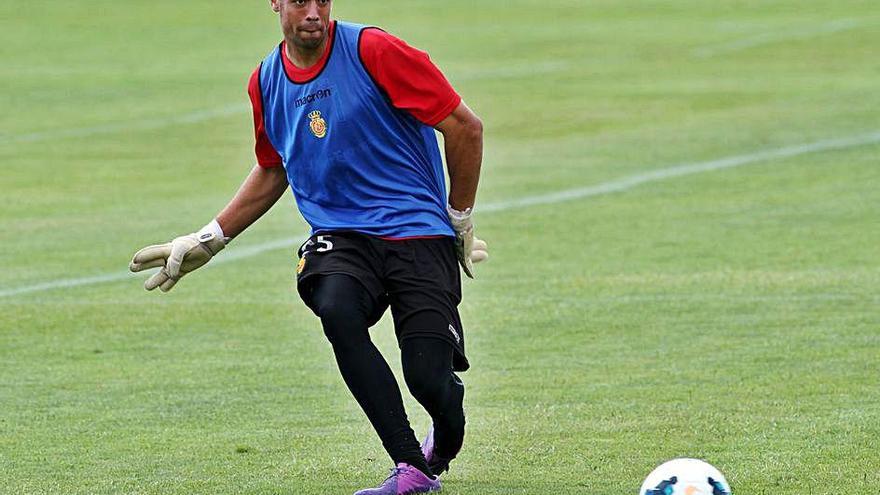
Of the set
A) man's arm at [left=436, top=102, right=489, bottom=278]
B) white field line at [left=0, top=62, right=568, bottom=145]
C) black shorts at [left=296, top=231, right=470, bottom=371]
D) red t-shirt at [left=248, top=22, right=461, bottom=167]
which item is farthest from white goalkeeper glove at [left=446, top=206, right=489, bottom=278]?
white field line at [left=0, top=62, right=568, bottom=145]

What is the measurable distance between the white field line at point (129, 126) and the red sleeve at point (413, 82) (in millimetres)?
18529

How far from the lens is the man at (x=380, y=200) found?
6.39m

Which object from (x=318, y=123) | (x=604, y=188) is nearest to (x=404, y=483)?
(x=318, y=123)

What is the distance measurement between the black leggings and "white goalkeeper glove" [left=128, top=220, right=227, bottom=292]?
0.70 m

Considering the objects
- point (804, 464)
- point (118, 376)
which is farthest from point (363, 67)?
point (118, 376)

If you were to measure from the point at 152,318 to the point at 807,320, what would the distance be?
4112 mm

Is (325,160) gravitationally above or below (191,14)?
above

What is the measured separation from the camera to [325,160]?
6.52 m

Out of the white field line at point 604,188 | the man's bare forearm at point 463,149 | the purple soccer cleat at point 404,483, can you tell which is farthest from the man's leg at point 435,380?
the white field line at point 604,188

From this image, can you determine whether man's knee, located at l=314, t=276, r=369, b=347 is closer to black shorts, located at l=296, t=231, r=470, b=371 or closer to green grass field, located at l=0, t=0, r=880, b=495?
black shorts, located at l=296, t=231, r=470, b=371

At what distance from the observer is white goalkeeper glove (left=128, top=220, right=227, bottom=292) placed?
695 centimetres

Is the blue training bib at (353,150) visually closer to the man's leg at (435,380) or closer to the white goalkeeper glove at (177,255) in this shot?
the man's leg at (435,380)

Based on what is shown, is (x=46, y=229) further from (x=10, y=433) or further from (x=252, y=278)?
(x=10, y=433)

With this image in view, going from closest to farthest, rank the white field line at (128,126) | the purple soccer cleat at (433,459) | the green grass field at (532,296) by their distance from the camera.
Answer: the purple soccer cleat at (433,459) < the green grass field at (532,296) < the white field line at (128,126)
